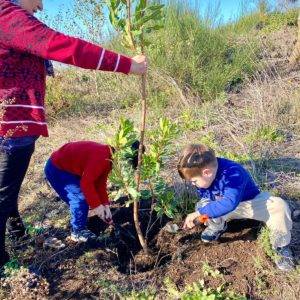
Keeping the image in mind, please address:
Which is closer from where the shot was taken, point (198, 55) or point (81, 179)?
point (81, 179)

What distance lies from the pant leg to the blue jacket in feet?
0.34

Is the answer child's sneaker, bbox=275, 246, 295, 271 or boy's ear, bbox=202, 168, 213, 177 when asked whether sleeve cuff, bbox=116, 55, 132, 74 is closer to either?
boy's ear, bbox=202, 168, 213, 177

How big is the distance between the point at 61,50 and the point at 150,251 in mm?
1479

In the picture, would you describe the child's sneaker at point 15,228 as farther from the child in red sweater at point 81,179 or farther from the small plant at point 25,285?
the small plant at point 25,285

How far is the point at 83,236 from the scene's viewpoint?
302cm

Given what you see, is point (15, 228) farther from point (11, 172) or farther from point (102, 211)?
point (11, 172)

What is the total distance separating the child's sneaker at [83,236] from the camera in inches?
119

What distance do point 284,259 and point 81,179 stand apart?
137cm

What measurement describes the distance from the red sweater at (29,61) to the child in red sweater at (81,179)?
0.51 meters

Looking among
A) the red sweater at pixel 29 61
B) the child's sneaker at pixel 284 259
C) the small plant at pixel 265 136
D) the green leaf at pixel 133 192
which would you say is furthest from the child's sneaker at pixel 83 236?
the small plant at pixel 265 136

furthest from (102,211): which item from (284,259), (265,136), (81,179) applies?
(265,136)

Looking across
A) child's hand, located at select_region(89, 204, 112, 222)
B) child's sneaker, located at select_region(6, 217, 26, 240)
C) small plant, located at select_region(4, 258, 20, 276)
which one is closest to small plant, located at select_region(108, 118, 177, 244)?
child's hand, located at select_region(89, 204, 112, 222)

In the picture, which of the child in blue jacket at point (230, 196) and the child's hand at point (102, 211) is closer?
the child in blue jacket at point (230, 196)

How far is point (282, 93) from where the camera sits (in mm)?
5066
